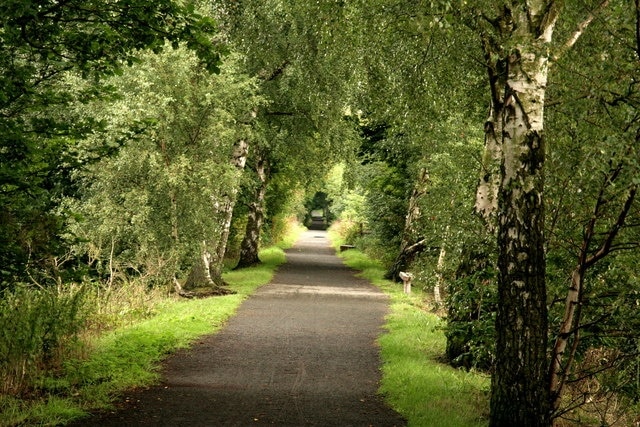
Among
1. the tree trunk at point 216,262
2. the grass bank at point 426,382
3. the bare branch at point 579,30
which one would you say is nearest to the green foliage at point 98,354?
the grass bank at point 426,382

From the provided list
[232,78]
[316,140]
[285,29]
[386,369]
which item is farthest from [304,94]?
[386,369]

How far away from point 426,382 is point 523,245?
3.92 m

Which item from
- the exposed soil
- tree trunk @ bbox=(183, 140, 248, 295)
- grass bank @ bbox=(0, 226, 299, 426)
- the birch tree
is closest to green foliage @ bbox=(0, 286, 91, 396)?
grass bank @ bbox=(0, 226, 299, 426)

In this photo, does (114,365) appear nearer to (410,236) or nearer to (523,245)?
(523,245)

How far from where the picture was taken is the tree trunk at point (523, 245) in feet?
21.2

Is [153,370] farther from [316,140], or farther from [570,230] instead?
[316,140]

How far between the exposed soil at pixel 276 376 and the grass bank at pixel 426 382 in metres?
0.26

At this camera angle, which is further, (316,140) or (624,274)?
(316,140)

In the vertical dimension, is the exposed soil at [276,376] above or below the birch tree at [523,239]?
below

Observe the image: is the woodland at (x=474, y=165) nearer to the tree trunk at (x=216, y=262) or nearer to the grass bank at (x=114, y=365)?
the grass bank at (x=114, y=365)

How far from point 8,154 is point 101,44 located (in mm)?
1722

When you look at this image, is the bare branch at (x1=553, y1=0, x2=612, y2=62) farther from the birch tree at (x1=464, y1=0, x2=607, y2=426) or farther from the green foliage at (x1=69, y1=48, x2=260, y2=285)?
the green foliage at (x1=69, y1=48, x2=260, y2=285)

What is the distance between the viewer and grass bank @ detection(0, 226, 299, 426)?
7.57 metres

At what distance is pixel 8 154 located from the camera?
7891 mm
